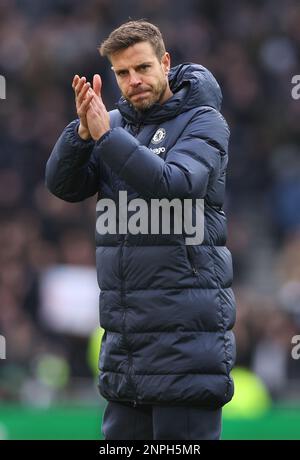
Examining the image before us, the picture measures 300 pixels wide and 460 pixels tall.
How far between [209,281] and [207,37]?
822 cm

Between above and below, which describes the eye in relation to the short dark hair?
below

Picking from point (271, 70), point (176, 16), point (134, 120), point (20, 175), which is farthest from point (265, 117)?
point (134, 120)

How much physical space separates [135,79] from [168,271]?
2.04 ft

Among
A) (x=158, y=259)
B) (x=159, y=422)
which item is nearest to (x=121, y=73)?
(x=158, y=259)

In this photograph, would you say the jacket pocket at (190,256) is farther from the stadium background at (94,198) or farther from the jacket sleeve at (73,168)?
the stadium background at (94,198)

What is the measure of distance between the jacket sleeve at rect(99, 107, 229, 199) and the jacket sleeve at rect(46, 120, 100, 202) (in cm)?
18

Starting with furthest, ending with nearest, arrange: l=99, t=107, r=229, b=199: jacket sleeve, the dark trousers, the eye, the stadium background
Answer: the stadium background < the eye < the dark trousers < l=99, t=107, r=229, b=199: jacket sleeve

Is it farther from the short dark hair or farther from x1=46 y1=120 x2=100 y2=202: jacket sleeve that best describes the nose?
x1=46 y1=120 x2=100 y2=202: jacket sleeve

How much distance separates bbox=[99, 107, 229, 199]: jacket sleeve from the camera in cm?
378

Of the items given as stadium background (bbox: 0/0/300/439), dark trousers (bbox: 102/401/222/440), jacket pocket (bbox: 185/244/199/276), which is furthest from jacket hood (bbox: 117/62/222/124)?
stadium background (bbox: 0/0/300/439)

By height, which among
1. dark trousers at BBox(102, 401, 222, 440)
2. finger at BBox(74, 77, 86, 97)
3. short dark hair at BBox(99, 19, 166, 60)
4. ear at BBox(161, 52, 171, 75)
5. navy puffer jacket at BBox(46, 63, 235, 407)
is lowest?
dark trousers at BBox(102, 401, 222, 440)

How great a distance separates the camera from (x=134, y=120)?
13.5ft

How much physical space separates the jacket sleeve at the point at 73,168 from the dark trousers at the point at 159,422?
70 centimetres

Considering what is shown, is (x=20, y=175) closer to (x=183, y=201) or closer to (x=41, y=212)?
(x=41, y=212)
